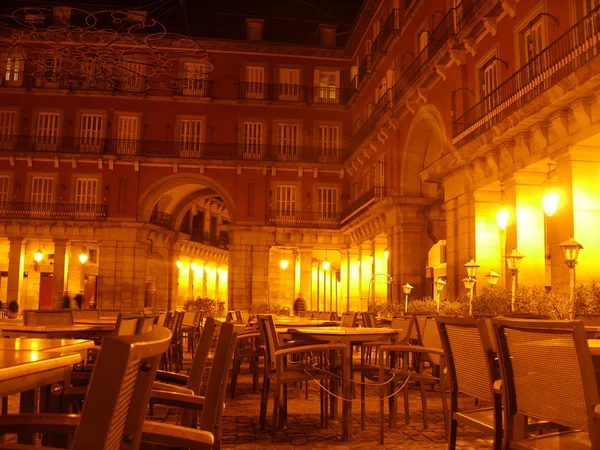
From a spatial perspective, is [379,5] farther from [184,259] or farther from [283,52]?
[184,259]

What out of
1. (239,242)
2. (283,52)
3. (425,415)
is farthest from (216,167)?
(425,415)

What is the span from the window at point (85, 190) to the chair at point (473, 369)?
89.4ft

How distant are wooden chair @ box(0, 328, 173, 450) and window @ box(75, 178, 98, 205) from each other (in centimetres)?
2870

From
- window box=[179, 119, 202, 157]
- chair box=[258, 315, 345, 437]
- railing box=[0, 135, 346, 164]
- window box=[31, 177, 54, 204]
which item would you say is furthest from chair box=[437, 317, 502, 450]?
window box=[31, 177, 54, 204]

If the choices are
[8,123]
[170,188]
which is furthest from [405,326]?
[8,123]

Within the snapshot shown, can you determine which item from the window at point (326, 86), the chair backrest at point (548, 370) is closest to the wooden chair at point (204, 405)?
the chair backrest at point (548, 370)

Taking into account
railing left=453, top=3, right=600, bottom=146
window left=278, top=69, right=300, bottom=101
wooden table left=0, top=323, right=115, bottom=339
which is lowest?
wooden table left=0, top=323, right=115, bottom=339

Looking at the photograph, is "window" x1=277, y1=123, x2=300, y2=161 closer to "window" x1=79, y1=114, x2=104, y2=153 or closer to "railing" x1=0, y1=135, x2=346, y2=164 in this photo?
"railing" x1=0, y1=135, x2=346, y2=164

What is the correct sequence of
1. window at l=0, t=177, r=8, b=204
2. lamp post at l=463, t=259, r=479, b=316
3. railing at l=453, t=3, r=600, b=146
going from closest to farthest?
railing at l=453, t=3, r=600, b=146, lamp post at l=463, t=259, r=479, b=316, window at l=0, t=177, r=8, b=204

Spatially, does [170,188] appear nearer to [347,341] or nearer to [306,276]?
[306,276]

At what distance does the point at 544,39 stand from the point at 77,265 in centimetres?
2617

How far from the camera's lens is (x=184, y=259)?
121 ft

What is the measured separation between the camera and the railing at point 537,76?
10.1m

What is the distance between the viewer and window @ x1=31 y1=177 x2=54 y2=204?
2867cm
